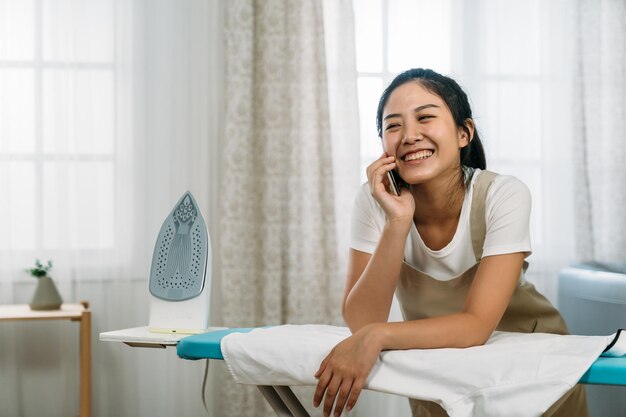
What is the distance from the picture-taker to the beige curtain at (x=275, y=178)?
3.07 m

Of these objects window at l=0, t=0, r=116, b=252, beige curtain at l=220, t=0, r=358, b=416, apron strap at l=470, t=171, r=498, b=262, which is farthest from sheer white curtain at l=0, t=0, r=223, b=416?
apron strap at l=470, t=171, r=498, b=262

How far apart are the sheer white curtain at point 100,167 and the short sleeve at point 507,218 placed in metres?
1.81

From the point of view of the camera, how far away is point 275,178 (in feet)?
10.2

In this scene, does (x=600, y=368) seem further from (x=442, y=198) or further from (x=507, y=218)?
(x=442, y=198)

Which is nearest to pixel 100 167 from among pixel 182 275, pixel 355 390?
pixel 182 275

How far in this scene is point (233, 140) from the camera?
3.07 m

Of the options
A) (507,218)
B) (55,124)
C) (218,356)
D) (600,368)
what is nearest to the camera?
(600,368)

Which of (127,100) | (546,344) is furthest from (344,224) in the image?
(546,344)

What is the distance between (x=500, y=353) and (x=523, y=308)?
0.52 meters

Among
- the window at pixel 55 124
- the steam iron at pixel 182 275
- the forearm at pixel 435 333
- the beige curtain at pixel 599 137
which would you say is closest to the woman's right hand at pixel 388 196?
the forearm at pixel 435 333

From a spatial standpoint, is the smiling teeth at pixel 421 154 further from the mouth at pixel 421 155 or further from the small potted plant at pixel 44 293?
the small potted plant at pixel 44 293

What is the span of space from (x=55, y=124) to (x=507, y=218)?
2.17 metres

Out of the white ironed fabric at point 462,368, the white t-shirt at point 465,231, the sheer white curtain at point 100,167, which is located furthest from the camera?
the sheer white curtain at point 100,167

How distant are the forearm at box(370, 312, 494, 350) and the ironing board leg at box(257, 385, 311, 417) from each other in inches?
8.5
